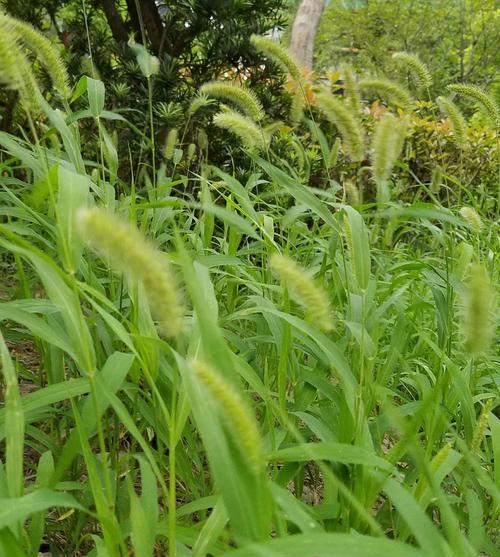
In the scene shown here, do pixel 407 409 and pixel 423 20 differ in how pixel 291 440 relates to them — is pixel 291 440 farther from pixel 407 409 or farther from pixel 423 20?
pixel 423 20

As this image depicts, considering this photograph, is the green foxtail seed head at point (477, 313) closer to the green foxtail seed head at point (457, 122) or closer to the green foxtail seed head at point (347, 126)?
the green foxtail seed head at point (347, 126)

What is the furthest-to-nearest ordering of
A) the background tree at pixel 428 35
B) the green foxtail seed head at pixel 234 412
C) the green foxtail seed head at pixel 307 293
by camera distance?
the background tree at pixel 428 35
the green foxtail seed head at pixel 307 293
the green foxtail seed head at pixel 234 412

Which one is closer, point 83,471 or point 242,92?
point 83,471

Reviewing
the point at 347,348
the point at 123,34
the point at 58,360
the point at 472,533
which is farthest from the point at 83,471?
the point at 123,34

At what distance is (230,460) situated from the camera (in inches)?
29.1

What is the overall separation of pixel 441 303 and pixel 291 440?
484 mm

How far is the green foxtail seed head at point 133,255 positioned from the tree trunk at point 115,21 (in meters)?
3.30

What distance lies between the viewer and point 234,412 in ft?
1.99

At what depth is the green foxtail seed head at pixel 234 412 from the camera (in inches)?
23.5

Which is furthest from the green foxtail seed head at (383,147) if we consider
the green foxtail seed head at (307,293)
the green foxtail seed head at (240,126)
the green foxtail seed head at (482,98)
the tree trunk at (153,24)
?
the tree trunk at (153,24)

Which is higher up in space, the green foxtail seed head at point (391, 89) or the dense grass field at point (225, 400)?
the green foxtail seed head at point (391, 89)

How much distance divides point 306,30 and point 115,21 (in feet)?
18.4

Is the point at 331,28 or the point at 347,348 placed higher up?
the point at 331,28

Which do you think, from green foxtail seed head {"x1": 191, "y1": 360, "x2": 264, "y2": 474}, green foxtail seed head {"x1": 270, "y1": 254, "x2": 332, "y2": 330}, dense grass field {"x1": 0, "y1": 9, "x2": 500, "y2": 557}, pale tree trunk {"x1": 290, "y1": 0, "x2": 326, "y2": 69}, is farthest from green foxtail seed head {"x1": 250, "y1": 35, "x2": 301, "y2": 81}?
pale tree trunk {"x1": 290, "y1": 0, "x2": 326, "y2": 69}
